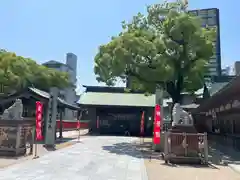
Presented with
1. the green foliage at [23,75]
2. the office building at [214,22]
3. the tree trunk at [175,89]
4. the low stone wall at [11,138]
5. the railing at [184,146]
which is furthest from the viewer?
the office building at [214,22]

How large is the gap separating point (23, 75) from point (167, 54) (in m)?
21.4

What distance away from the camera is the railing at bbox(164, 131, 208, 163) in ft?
41.0

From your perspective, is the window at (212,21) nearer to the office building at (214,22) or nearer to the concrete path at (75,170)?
the office building at (214,22)

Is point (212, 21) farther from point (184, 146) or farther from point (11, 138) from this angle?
point (11, 138)

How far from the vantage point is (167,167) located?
1147 centimetres

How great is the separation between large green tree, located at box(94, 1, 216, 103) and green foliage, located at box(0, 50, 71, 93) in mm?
14867

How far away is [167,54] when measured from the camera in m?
18.9

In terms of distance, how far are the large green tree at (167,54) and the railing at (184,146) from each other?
21.7ft

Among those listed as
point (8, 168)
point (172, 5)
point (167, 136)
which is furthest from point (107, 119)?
point (8, 168)

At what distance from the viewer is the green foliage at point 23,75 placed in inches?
1214

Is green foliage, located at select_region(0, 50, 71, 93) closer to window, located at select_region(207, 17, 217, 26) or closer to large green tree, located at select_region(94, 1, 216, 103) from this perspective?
large green tree, located at select_region(94, 1, 216, 103)

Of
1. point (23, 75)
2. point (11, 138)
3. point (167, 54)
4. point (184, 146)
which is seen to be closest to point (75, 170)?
point (11, 138)

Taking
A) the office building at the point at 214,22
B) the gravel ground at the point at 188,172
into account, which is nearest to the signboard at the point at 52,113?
the gravel ground at the point at 188,172

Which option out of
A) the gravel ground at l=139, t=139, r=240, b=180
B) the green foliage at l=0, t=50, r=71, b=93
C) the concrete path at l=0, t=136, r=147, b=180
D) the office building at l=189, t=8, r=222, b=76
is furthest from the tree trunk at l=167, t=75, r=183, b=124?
the office building at l=189, t=8, r=222, b=76
